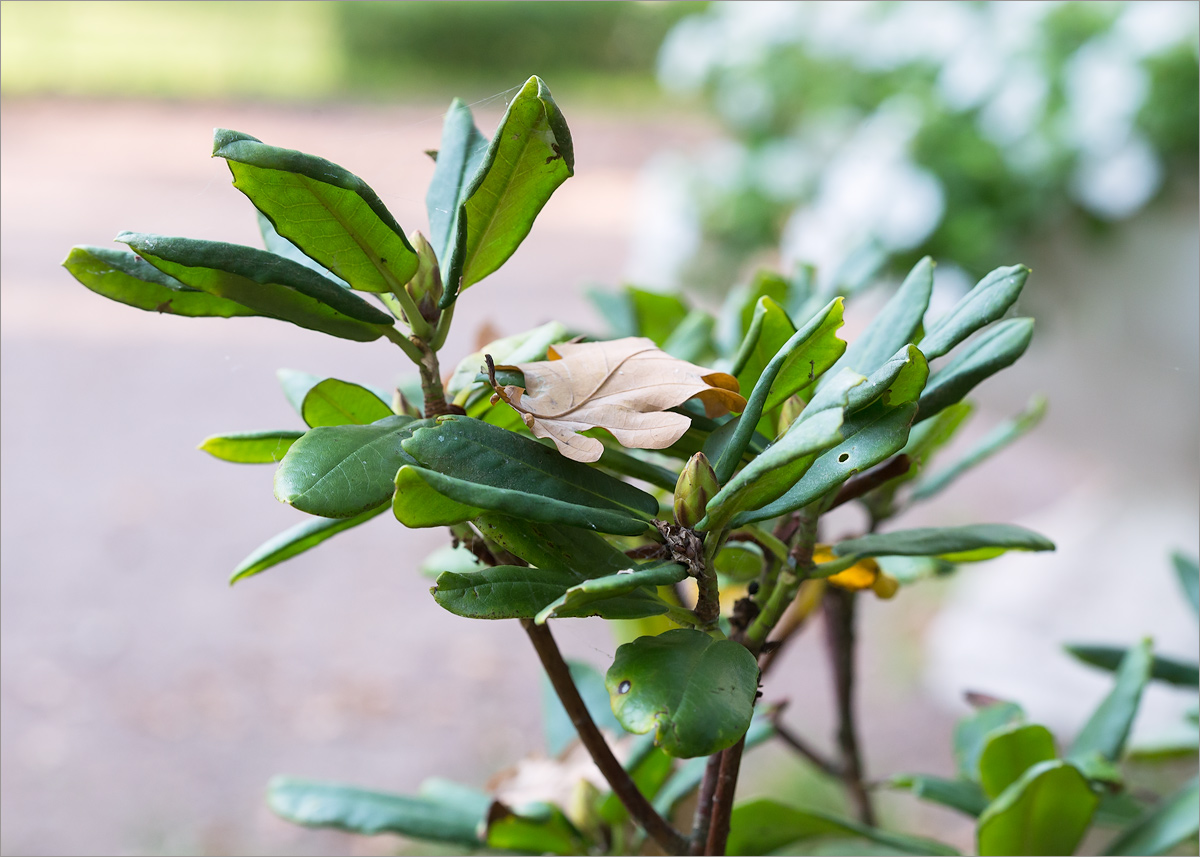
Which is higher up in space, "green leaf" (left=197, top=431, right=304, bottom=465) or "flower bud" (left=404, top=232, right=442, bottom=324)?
"flower bud" (left=404, top=232, right=442, bottom=324)

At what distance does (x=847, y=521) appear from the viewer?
2.78 metres

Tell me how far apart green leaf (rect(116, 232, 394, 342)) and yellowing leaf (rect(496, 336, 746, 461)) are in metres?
0.06

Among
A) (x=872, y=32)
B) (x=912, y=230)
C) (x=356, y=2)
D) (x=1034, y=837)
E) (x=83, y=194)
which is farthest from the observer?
(x=356, y=2)

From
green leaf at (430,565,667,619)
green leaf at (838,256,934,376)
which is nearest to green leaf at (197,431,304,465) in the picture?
green leaf at (430,565,667,619)

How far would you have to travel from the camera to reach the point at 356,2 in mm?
6773

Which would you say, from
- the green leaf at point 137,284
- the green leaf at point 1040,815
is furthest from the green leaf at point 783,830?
the green leaf at point 137,284

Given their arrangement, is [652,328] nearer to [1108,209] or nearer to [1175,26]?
[1108,209]

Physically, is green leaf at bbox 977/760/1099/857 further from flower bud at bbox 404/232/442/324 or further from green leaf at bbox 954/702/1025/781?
flower bud at bbox 404/232/442/324

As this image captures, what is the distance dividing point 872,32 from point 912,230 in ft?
2.20

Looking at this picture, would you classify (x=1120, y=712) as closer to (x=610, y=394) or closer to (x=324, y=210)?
(x=610, y=394)

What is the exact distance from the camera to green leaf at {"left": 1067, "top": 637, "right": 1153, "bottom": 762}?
569 mm

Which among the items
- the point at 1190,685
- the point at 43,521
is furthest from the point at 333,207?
the point at 43,521

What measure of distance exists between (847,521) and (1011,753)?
229cm

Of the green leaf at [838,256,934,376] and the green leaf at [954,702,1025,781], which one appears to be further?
the green leaf at [954,702,1025,781]
